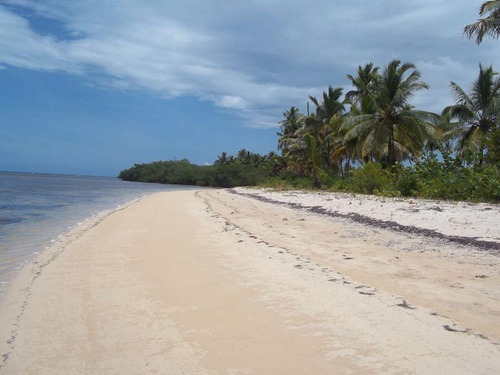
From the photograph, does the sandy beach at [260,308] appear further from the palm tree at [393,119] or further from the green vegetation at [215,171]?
the green vegetation at [215,171]

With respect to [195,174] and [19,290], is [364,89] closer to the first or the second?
[19,290]

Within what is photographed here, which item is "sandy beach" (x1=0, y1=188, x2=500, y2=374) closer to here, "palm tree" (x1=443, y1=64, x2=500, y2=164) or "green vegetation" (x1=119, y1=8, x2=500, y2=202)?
"green vegetation" (x1=119, y1=8, x2=500, y2=202)

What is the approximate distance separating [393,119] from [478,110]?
6.64 metres

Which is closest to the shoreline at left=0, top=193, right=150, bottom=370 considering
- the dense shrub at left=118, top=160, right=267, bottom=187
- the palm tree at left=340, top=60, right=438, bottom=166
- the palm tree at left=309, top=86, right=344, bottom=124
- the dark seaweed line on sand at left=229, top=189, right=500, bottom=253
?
the dark seaweed line on sand at left=229, top=189, right=500, bottom=253

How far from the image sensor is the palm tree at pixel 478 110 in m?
22.1

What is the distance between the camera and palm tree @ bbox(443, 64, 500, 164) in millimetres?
22062

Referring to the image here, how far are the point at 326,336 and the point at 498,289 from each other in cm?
247

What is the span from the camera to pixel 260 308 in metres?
3.51

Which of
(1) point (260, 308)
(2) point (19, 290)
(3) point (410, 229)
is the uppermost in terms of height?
(3) point (410, 229)

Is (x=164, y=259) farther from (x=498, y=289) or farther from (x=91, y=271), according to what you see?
(x=498, y=289)

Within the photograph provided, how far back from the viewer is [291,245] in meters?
6.63

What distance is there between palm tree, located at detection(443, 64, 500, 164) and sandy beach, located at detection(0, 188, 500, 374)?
18495 millimetres

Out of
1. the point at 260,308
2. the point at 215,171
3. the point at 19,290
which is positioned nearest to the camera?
the point at 260,308

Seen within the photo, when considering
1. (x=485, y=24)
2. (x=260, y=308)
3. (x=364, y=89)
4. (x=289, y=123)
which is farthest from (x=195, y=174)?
(x=260, y=308)
